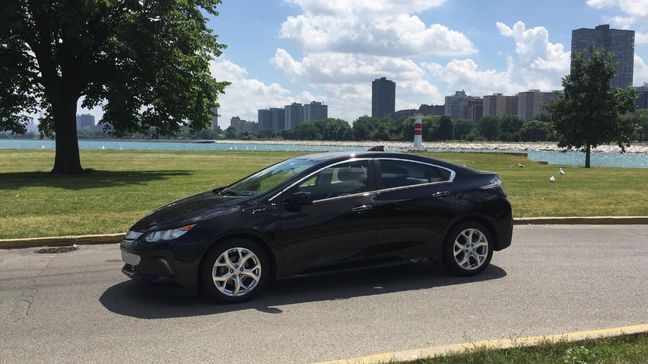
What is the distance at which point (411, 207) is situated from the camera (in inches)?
260

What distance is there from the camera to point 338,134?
190750 mm

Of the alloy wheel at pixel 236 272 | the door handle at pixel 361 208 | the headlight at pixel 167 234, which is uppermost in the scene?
the door handle at pixel 361 208

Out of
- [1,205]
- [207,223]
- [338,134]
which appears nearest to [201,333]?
[207,223]

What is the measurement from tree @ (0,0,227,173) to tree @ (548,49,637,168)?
Result: 76.4 feet

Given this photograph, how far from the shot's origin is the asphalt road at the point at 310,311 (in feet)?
15.1

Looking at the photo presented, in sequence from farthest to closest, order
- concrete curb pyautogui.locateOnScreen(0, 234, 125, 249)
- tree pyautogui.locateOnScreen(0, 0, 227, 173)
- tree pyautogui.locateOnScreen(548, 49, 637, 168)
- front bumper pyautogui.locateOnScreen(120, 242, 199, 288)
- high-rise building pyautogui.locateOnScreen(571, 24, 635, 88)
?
high-rise building pyautogui.locateOnScreen(571, 24, 635, 88)
tree pyautogui.locateOnScreen(548, 49, 637, 168)
tree pyautogui.locateOnScreen(0, 0, 227, 173)
concrete curb pyautogui.locateOnScreen(0, 234, 125, 249)
front bumper pyautogui.locateOnScreen(120, 242, 199, 288)

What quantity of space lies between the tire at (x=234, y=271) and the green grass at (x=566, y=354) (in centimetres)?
230

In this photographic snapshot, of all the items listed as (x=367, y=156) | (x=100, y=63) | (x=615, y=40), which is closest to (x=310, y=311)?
(x=367, y=156)

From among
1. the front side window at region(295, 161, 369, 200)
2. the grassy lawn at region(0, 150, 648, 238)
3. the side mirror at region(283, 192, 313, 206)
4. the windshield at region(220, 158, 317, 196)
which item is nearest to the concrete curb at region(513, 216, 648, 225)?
the grassy lawn at region(0, 150, 648, 238)

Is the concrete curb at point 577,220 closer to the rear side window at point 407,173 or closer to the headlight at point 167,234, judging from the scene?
the rear side window at point 407,173

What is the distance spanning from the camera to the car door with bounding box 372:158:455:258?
6461mm

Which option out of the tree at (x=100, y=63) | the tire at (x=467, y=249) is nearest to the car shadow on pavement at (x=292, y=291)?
the tire at (x=467, y=249)

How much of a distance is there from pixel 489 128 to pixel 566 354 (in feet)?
593

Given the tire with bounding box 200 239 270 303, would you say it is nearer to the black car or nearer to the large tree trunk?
the black car
